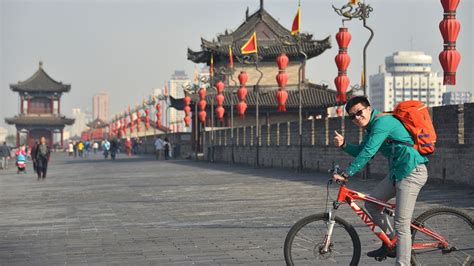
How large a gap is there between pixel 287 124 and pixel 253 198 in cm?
1643

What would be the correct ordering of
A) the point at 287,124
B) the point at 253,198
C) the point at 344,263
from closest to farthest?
the point at 344,263, the point at 253,198, the point at 287,124

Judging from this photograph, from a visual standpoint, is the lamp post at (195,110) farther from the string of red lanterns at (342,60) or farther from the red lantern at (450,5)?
the red lantern at (450,5)

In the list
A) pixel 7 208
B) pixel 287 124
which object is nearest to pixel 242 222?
pixel 7 208

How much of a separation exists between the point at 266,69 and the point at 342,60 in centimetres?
3018

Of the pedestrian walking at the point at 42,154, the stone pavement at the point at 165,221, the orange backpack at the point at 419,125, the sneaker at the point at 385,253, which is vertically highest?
the orange backpack at the point at 419,125

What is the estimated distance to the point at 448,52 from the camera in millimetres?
19516

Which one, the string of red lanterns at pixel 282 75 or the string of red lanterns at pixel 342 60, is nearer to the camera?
the string of red lanterns at pixel 342 60

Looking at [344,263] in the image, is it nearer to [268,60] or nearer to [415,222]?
[415,222]

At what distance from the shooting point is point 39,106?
4141 inches

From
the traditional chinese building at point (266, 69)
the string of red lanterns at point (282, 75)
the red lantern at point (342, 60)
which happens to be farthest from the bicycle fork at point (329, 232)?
the traditional chinese building at point (266, 69)

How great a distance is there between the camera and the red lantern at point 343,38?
27.1 meters

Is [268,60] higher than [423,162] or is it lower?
higher

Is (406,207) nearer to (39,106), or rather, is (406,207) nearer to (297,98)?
(297,98)

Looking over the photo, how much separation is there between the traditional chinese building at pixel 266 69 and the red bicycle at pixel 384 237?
151 feet
